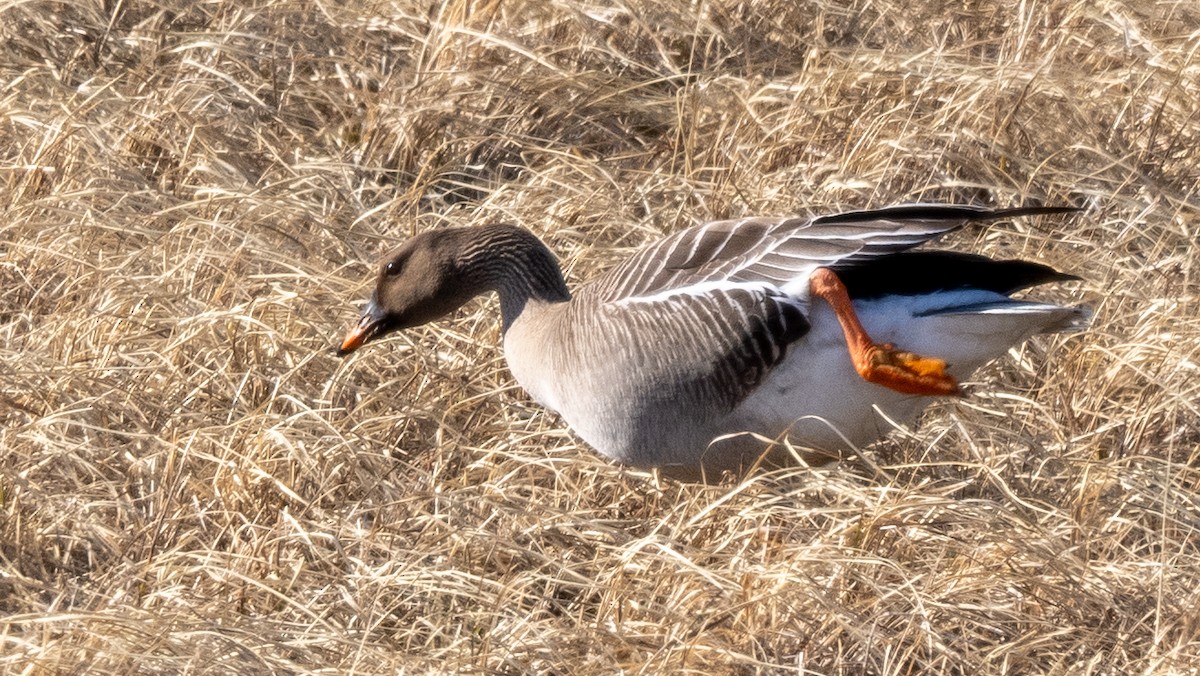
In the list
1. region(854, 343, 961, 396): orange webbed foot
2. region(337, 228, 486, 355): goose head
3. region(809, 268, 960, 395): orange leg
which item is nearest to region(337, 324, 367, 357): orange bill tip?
region(337, 228, 486, 355): goose head

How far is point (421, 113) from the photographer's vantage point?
6234 mm

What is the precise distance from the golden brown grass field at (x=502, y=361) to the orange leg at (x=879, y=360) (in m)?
0.24

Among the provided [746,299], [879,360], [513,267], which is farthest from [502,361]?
[879,360]

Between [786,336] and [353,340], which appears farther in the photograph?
[353,340]

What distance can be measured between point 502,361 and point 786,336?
1257 millimetres

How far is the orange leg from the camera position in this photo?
13.3 ft

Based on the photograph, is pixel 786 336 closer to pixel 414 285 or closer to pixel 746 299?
pixel 746 299

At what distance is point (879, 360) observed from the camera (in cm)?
407

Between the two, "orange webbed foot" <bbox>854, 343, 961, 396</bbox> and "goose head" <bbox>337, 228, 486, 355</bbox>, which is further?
"goose head" <bbox>337, 228, 486, 355</bbox>

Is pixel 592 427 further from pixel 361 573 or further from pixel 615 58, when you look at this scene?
pixel 615 58

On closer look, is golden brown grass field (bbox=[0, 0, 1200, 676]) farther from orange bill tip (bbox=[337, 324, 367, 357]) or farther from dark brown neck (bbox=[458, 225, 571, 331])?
dark brown neck (bbox=[458, 225, 571, 331])

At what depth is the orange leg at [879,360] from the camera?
4.05 meters

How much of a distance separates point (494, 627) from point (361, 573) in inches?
16.4

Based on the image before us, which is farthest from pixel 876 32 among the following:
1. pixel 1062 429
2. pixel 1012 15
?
pixel 1062 429
